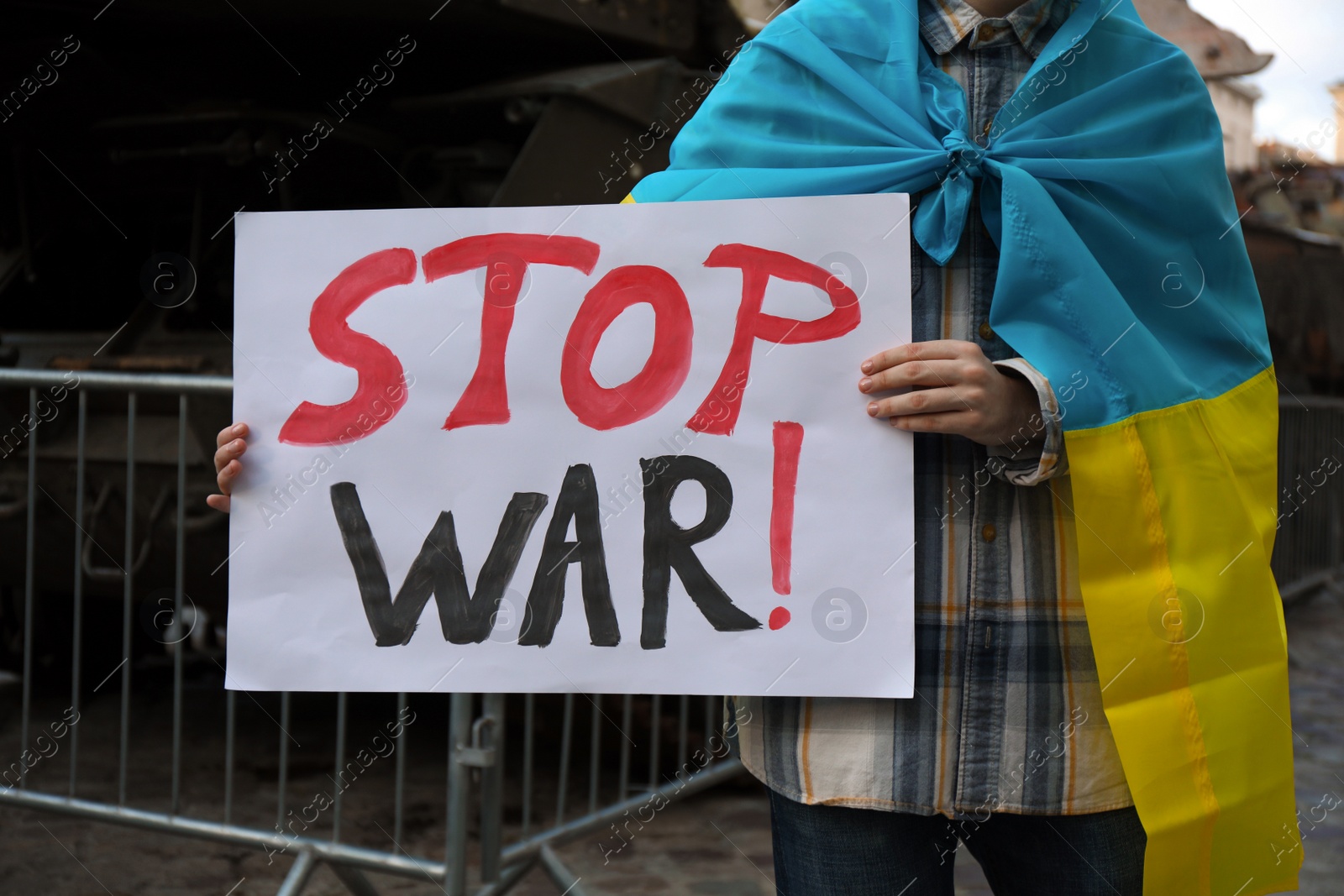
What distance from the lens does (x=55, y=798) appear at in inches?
127

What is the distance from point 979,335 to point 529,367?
0.54 m

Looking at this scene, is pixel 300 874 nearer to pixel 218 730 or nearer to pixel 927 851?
pixel 927 851

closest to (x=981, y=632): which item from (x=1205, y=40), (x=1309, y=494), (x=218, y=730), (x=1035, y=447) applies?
(x=1035, y=447)

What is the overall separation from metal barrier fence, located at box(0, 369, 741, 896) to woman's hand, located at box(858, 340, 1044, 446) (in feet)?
5.25

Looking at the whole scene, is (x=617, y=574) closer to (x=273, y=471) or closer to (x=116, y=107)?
(x=273, y=471)

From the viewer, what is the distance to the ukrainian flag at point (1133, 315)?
128cm

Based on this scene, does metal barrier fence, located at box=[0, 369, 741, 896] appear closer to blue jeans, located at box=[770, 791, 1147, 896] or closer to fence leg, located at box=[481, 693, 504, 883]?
fence leg, located at box=[481, 693, 504, 883]

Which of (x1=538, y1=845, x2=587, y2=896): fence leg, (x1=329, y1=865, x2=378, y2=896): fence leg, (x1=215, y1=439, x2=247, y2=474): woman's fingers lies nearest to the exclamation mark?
(x1=215, y1=439, x2=247, y2=474): woman's fingers

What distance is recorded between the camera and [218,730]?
16.6 feet

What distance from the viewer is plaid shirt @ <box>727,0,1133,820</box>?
1296 mm

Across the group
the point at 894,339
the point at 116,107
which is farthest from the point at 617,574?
the point at 116,107

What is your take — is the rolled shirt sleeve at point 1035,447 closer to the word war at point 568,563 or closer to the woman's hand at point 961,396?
the woman's hand at point 961,396

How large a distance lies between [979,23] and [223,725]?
474 centimetres

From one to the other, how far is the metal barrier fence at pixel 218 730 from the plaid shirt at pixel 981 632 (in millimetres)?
1466
